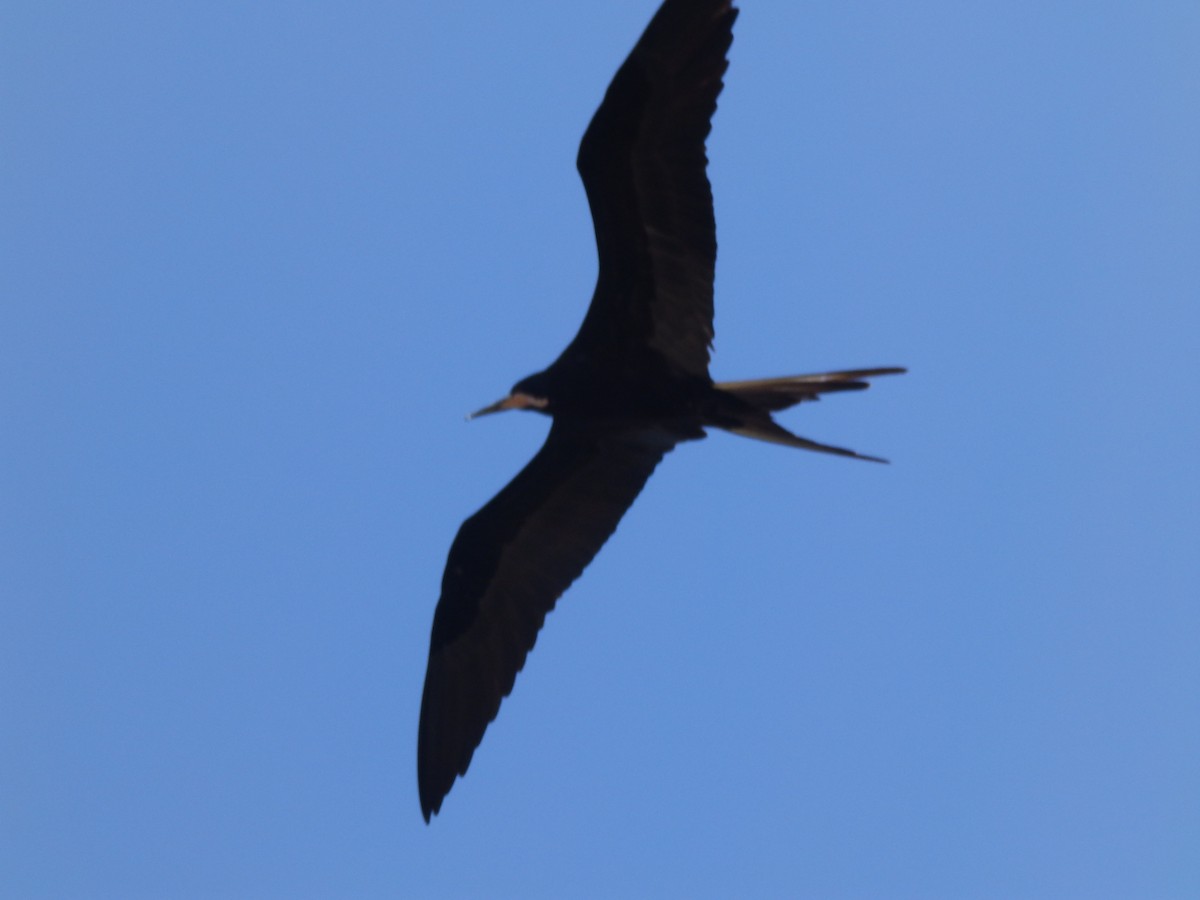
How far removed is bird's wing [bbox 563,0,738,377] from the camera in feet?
26.9

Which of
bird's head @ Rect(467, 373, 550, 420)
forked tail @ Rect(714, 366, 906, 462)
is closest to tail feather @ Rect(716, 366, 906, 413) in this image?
forked tail @ Rect(714, 366, 906, 462)

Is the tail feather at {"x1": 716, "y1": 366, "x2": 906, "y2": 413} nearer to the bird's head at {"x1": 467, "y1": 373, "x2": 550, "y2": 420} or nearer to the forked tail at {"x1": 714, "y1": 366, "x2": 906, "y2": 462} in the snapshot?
the forked tail at {"x1": 714, "y1": 366, "x2": 906, "y2": 462}

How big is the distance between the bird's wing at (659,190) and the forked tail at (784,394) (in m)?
0.39

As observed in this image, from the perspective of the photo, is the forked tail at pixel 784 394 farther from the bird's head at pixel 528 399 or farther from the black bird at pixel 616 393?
the bird's head at pixel 528 399

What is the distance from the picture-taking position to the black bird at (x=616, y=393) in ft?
27.4

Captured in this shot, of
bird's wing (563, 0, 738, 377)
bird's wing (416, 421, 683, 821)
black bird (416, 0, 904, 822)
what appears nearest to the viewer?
bird's wing (563, 0, 738, 377)

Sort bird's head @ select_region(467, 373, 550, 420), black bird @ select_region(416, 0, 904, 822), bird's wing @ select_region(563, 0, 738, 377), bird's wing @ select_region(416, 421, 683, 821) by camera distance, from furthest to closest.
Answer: bird's wing @ select_region(416, 421, 683, 821) → bird's head @ select_region(467, 373, 550, 420) → black bird @ select_region(416, 0, 904, 822) → bird's wing @ select_region(563, 0, 738, 377)

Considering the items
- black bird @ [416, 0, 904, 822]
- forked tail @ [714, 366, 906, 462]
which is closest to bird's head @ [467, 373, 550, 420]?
black bird @ [416, 0, 904, 822]

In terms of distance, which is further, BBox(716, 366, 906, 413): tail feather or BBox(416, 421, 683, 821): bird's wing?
BBox(416, 421, 683, 821): bird's wing

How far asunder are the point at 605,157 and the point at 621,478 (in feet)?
7.01

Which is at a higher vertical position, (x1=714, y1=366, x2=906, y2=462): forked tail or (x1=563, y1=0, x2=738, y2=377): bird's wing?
(x1=563, y1=0, x2=738, y2=377): bird's wing

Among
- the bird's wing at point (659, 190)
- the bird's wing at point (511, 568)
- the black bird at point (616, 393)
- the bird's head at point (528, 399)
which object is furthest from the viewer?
the bird's wing at point (511, 568)

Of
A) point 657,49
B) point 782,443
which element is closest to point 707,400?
point 782,443

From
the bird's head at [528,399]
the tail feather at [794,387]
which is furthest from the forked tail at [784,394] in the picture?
the bird's head at [528,399]
